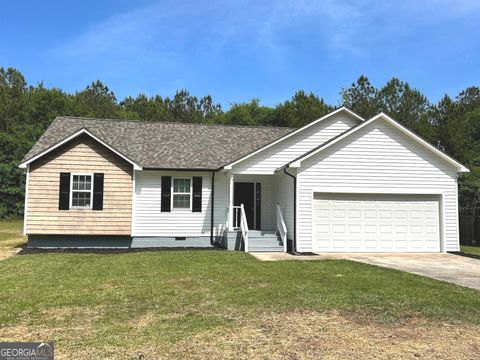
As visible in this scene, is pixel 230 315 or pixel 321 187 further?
pixel 321 187

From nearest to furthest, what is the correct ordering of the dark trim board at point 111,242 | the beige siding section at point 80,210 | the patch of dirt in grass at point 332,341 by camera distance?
the patch of dirt in grass at point 332,341 → the beige siding section at point 80,210 → the dark trim board at point 111,242

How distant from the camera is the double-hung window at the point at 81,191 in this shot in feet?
53.0

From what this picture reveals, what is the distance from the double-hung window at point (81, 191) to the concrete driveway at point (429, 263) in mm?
6547

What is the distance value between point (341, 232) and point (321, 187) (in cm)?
185

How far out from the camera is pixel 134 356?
4887 millimetres

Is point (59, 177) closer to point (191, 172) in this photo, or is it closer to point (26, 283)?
point (191, 172)

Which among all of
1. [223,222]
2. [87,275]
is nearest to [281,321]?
[87,275]

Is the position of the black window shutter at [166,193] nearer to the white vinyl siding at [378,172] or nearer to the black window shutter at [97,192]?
the black window shutter at [97,192]

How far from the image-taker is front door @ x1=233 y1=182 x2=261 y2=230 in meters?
18.6

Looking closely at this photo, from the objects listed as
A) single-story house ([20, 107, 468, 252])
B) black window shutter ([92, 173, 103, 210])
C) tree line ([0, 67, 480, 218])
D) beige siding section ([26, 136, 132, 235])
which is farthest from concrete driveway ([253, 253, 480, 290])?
tree line ([0, 67, 480, 218])

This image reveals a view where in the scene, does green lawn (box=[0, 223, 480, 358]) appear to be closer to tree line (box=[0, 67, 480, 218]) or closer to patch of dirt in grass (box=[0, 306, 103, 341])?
patch of dirt in grass (box=[0, 306, 103, 341])

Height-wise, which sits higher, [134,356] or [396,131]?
[396,131]

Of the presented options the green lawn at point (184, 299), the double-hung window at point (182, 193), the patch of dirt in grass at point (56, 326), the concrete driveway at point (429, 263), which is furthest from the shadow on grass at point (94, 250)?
the patch of dirt in grass at point (56, 326)

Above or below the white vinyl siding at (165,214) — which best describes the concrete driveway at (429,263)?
below
